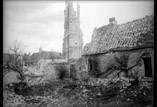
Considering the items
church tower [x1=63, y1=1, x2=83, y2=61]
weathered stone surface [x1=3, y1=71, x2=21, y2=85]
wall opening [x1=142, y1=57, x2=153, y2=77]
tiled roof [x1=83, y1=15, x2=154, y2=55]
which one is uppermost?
church tower [x1=63, y1=1, x2=83, y2=61]

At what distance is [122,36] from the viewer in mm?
11516

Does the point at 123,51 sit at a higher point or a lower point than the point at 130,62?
higher

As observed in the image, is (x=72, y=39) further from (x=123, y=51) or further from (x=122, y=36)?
(x=123, y=51)

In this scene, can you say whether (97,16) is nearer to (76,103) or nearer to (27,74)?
(76,103)

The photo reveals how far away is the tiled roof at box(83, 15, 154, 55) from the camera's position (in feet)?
32.1

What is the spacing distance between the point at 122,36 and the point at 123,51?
1539mm

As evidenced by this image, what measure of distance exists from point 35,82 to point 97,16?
676 cm

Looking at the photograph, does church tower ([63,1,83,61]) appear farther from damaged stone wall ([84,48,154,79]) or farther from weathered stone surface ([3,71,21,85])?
weathered stone surface ([3,71,21,85])

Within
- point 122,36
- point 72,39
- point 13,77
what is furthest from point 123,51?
point 72,39

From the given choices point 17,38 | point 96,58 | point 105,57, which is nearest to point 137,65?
point 105,57

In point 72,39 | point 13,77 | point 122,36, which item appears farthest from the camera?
point 72,39

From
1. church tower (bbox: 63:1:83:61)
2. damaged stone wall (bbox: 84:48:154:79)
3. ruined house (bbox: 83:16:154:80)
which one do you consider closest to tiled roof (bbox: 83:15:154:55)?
ruined house (bbox: 83:16:154:80)

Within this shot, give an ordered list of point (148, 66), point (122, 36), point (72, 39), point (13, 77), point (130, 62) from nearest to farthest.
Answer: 1. point (148, 66)
2. point (130, 62)
3. point (13, 77)
4. point (122, 36)
5. point (72, 39)

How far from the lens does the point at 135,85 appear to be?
28.5 ft
